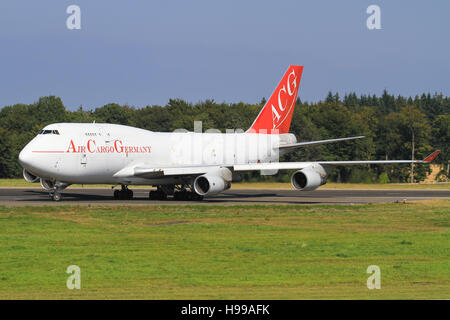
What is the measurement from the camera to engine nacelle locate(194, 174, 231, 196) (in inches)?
1599

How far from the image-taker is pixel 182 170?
41.8 m

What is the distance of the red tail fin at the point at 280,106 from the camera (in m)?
52.8

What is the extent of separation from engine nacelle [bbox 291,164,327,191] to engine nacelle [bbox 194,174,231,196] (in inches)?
160

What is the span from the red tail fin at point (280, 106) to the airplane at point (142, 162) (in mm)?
3723

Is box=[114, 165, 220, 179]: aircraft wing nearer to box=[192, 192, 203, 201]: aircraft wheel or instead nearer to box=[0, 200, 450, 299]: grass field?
box=[192, 192, 203, 201]: aircraft wheel

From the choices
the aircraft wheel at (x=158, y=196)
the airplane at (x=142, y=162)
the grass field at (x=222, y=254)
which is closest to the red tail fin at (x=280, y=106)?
the airplane at (x=142, y=162)

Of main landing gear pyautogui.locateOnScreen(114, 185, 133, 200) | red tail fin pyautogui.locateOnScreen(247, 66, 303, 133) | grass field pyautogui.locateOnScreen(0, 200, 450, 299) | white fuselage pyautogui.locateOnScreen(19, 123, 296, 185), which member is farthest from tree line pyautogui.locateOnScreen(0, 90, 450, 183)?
grass field pyautogui.locateOnScreen(0, 200, 450, 299)

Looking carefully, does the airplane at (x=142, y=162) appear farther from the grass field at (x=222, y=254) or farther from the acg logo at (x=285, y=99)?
the grass field at (x=222, y=254)

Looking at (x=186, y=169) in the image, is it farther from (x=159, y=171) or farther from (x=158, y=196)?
(x=158, y=196)

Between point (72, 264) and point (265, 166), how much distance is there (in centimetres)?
2467

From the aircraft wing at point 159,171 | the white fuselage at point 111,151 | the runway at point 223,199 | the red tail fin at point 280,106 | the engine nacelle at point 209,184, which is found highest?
the red tail fin at point 280,106

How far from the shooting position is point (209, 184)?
40.6m
